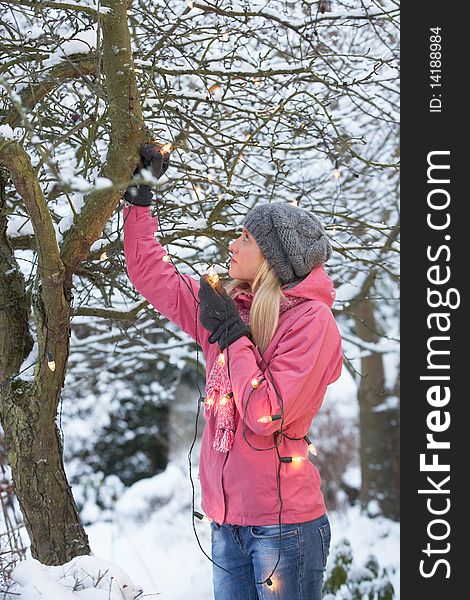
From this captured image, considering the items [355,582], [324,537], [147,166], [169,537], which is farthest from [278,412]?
[169,537]

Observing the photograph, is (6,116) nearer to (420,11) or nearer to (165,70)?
(165,70)

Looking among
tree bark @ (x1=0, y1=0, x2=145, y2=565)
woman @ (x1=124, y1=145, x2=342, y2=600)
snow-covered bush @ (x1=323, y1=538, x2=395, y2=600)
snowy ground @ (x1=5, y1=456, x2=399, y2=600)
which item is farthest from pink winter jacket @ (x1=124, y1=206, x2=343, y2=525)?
snow-covered bush @ (x1=323, y1=538, x2=395, y2=600)

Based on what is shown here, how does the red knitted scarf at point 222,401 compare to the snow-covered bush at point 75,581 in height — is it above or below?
above

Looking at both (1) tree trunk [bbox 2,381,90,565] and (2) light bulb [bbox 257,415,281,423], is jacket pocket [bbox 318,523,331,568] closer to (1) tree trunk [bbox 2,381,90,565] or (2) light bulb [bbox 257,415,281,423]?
(2) light bulb [bbox 257,415,281,423]

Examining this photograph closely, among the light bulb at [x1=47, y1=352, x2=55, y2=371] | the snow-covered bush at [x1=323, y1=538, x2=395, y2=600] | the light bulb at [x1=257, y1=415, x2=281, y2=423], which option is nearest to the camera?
the light bulb at [x1=257, y1=415, x2=281, y2=423]

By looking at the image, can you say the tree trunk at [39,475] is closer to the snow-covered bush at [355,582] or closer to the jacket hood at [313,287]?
the jacket hood at [313,287]

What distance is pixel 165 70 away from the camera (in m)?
2.97

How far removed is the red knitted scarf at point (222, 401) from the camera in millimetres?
2221

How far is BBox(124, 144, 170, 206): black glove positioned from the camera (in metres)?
2.38

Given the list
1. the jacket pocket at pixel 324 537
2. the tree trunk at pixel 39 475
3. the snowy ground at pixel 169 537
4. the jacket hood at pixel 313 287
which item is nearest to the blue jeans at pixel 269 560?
the jacket pocket at pixel 324 537

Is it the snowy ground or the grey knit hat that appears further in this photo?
the snowy ground

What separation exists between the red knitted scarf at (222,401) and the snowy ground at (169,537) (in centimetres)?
233

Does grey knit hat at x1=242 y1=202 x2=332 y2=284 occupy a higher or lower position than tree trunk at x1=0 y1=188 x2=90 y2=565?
higher

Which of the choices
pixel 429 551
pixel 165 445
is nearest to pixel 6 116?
pixel 429 551
